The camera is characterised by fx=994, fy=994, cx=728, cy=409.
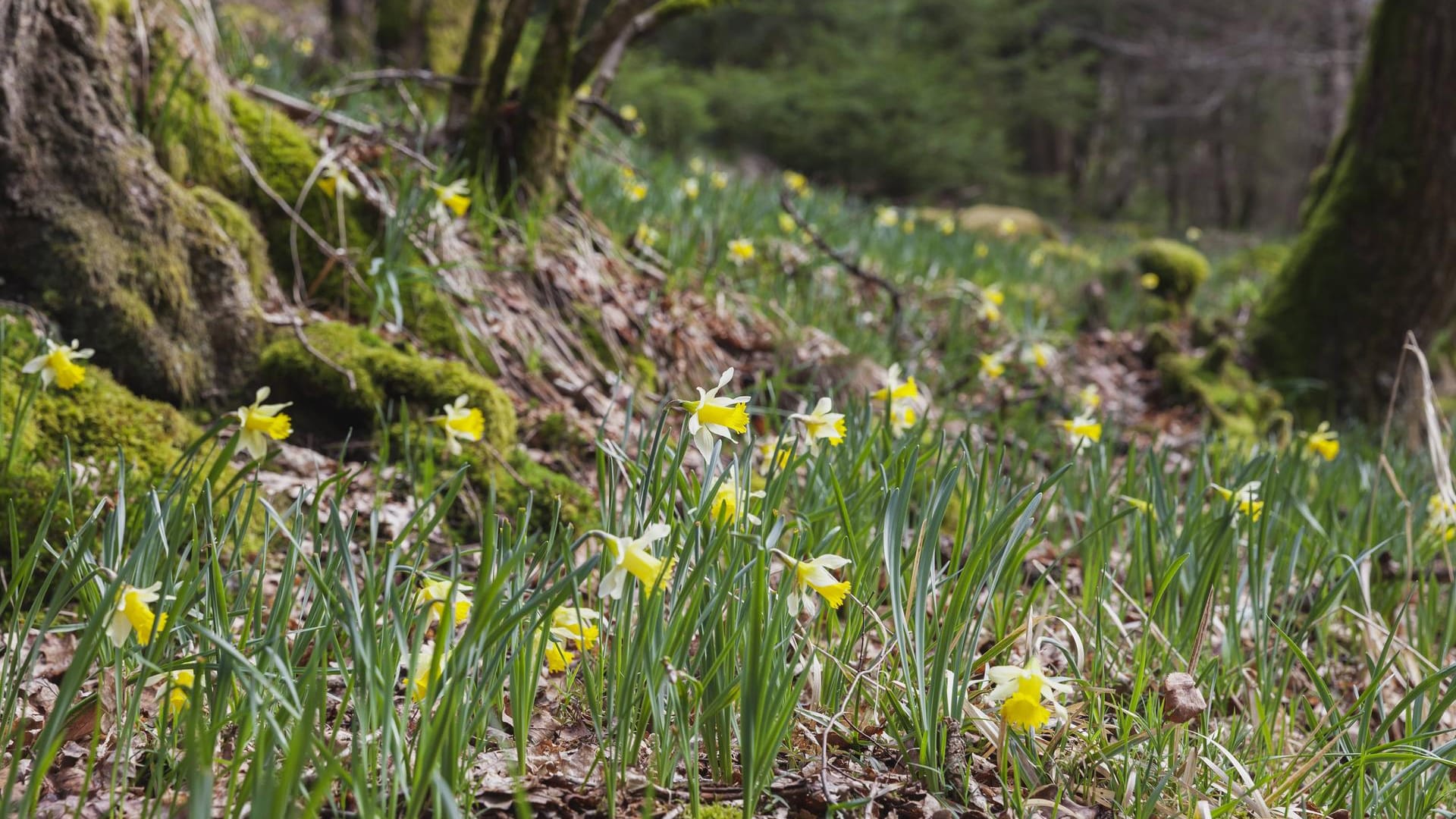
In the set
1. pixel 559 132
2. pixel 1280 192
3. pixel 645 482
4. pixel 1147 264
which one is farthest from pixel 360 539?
pixel 1280 192

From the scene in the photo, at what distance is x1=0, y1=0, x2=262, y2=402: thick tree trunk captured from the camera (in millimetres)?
2436

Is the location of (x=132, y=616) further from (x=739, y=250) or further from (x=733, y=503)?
(x=739, y=250)

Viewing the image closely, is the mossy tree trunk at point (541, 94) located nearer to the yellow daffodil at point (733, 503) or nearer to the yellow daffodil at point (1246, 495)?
the yellow daffodil at point (733, 503)

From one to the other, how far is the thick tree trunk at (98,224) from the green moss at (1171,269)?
6.48 metres

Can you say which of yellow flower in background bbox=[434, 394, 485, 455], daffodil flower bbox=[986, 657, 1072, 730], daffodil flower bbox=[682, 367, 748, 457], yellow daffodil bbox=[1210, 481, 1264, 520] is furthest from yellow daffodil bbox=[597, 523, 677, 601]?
yellow daffodil bbox=[1210, 481, 1264, 520]

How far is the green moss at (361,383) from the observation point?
2721 millimetres

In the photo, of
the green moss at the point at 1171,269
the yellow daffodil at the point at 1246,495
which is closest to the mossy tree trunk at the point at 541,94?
the yellow daffodil at the point at 1246,495

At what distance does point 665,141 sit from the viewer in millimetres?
11297

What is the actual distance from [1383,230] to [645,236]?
409 cm

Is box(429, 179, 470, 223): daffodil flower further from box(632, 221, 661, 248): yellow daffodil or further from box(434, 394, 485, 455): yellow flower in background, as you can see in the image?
box(632, 221, 661, 248): yellow daffodil

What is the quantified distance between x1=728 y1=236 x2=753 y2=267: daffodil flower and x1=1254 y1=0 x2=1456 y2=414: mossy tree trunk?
3432mm

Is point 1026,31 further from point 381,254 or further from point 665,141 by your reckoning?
point 381,254

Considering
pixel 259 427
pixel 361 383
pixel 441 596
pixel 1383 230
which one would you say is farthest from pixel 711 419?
pixel 1383 230

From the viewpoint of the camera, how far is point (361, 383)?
2.73 m
